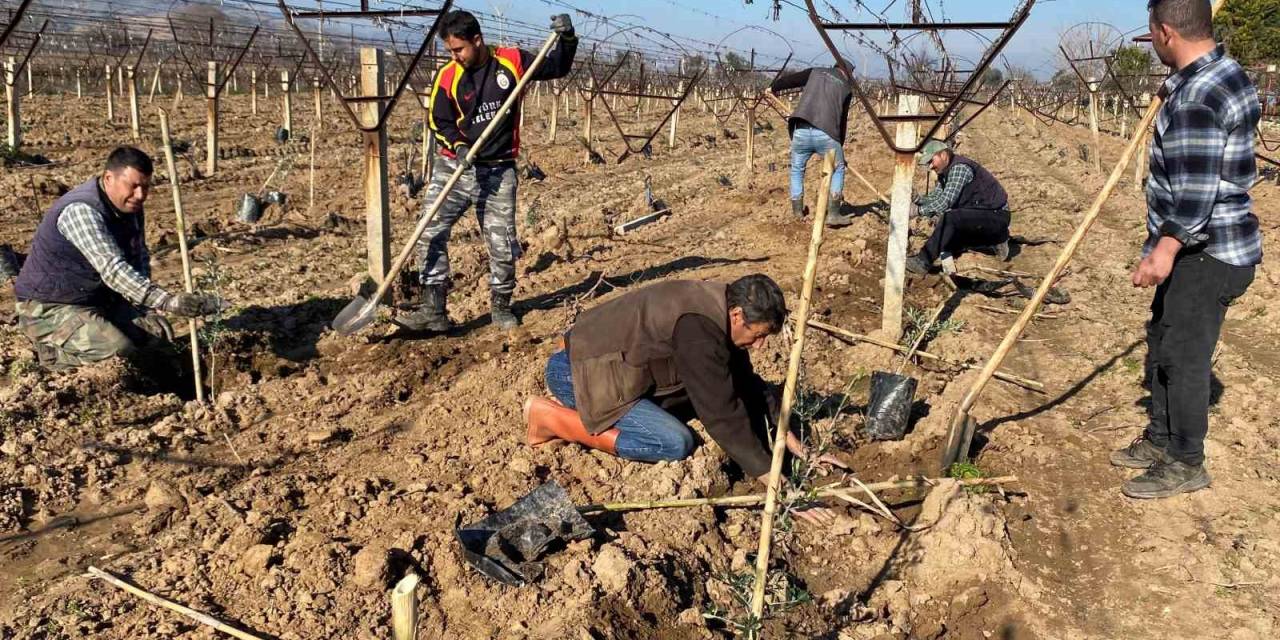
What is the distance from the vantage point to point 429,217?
181 inches

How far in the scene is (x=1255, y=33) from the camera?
96.9 feet

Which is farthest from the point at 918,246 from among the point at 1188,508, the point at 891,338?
the point at 1188,508

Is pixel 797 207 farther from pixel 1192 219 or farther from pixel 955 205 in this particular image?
pixel 1192 219

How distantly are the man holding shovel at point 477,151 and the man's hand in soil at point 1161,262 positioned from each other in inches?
120

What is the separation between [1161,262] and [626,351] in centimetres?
187

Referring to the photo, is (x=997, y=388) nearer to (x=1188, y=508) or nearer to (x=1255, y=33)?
(x=1188, y=508)

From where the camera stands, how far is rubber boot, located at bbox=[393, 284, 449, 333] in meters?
5.09

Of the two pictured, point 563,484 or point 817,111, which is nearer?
point 563,484

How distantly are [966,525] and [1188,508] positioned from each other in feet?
3.00

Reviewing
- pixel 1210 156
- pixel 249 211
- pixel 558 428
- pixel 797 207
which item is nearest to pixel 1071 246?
pixel 1210 156

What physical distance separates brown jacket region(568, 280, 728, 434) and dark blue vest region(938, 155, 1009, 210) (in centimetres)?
388

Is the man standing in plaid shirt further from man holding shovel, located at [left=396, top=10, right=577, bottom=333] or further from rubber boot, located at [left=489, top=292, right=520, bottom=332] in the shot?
rubber boot, located at [left=489, top=292, right=520, bottom=332]

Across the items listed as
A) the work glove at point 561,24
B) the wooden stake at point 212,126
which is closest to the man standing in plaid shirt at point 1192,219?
the work glove at point 561,24

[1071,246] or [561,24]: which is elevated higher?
[561,24]
